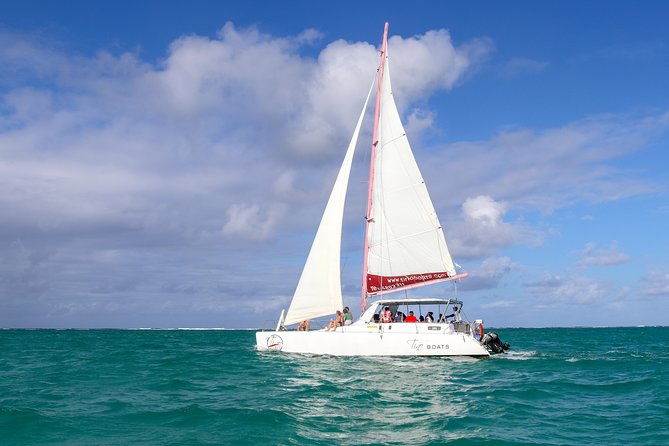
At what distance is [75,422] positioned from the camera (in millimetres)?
15023

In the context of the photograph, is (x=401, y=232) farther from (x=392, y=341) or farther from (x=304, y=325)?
(x=304, y=325)

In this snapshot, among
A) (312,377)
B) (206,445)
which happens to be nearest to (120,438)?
(206,445)

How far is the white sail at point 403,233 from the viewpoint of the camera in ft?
97.1

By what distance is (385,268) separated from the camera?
97.8 feet

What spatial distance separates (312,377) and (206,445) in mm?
10204

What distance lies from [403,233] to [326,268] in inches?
180

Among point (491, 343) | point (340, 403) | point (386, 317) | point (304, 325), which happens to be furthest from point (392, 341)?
point (340, 403)

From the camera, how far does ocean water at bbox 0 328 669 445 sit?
13.7 m

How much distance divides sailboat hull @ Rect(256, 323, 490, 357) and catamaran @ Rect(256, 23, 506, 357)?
1.9 inches

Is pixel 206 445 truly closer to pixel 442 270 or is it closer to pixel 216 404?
pixel 216 404

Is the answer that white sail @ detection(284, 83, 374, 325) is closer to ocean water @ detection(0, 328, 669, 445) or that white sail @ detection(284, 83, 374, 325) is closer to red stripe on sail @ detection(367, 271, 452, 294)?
red stripe on sail @ detection(367, 271, 452, 294)

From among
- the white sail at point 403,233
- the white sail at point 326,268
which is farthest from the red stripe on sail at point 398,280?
the white sail at point 326,268

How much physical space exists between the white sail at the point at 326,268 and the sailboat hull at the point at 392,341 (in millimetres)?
1565

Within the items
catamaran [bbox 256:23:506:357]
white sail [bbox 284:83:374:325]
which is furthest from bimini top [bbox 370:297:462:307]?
white sail [bbox 284:83:374:325]
